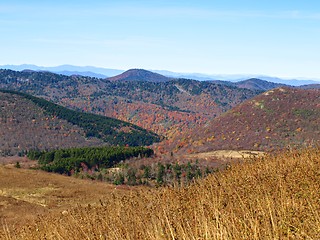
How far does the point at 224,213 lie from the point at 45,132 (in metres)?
173

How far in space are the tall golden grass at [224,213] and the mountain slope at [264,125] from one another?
96.9m

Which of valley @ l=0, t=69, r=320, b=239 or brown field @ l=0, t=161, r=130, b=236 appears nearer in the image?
valley @ l=0, t=69, r=320, b=239

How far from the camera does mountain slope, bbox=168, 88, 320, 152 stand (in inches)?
4274

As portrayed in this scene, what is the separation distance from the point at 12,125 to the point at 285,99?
4612 inches

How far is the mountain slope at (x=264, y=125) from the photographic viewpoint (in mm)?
108562

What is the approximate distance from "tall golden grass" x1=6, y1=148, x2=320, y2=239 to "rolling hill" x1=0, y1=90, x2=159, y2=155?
5730 inches

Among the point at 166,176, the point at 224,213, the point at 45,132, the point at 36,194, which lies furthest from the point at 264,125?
the point at 224,213

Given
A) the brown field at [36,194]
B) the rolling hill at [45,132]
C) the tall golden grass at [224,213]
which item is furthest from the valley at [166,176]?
the rolling hill at [45,132]

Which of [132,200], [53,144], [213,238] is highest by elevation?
[213,238]

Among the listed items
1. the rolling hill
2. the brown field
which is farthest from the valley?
the rolling hill

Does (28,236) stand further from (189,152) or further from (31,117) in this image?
(31,117)

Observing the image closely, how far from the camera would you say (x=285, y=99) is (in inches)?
5207

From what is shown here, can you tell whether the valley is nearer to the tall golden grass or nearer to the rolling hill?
the tall golden grass

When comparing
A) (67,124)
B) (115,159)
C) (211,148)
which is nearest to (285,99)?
(211,148)
